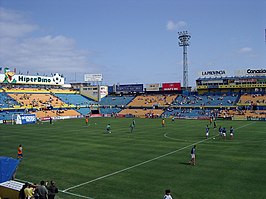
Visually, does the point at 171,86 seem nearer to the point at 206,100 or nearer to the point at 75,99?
the point at 206,100

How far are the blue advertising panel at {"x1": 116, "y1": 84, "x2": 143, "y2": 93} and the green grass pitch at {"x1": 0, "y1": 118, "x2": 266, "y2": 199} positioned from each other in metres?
70.0

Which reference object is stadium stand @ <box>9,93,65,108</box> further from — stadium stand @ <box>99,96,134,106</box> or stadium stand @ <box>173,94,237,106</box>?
stadium stand @ <box>173,94,237,106</box>

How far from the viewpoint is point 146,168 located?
22.4 meters

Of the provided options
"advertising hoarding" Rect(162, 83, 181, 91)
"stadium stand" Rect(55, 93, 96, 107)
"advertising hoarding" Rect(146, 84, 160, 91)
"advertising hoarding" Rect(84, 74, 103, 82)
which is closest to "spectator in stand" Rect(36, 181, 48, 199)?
"stadium stand" Rect(55, 93, 96, 107)

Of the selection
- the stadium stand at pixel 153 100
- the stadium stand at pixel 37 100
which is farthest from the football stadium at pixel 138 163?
the stadium stand at pixel 153 100

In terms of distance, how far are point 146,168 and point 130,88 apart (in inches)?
3364

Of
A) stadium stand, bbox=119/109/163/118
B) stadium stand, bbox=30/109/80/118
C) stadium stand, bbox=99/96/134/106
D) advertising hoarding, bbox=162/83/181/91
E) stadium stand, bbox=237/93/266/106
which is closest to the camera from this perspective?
stadium stand, bbox=237/93/266/106

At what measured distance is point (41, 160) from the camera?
25.7 metres

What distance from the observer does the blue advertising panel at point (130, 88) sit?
10515 cm

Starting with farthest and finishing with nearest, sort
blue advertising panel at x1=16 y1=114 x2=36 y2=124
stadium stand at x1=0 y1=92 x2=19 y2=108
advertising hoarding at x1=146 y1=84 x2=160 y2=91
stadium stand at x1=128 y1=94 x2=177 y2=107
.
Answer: advertising hoarding at x1=146 y1=84 x2=160 y2=91 < stadium stand at x1=128 y1=94 x2=177 y2=107 < stadium stand at x1=0 y1=92 x2=19 y2=108 < blue advertising panel at x1=16 y1=114 x2=36 y2=124

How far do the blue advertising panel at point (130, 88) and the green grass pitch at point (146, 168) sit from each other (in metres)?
70.0

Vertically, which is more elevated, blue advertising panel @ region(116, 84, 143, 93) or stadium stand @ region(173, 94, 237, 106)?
blue advertising panel @ region(116, 84, 143, 93)

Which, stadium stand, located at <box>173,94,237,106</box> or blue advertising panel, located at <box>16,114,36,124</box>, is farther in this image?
stadium stand, located at <box>173,94,237,106</box>

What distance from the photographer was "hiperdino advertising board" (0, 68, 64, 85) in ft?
284
